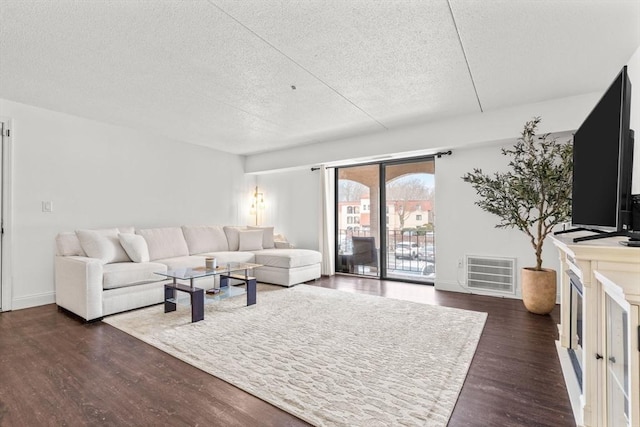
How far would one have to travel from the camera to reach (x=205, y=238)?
523 centimetres

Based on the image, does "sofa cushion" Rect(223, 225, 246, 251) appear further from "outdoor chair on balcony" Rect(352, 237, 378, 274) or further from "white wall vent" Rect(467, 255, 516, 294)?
"white wall vent" Rect(467, 255, 516, 294)

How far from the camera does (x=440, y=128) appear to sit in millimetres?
4254

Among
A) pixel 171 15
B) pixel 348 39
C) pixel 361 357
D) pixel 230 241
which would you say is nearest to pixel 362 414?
pixel 361 357

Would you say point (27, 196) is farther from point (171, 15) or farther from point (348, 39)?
point (348, 39)

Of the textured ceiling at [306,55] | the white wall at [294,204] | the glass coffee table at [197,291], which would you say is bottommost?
the glass coffee table at [197,291]

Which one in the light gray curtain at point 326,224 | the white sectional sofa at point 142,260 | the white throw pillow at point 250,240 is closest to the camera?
the white sectional sofa at point 142,260

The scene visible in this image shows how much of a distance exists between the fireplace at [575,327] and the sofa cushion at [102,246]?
449 cm

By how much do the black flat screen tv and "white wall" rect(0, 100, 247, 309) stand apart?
15.1ft

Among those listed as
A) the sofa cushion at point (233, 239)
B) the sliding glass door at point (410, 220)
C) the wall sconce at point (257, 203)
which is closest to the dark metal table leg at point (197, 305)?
the sofa cushion at point (233, 239)

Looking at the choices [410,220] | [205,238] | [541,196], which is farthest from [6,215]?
[541,196]

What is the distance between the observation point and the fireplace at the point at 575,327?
2.03 meters

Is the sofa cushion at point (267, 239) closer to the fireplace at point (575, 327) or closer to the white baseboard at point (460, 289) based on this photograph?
the white baseboard at point (460, 289)

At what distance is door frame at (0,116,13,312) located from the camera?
3533mm

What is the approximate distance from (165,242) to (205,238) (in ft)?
2.48
